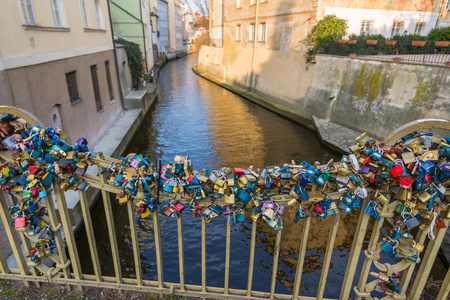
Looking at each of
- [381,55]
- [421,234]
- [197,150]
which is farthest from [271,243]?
[381,55]

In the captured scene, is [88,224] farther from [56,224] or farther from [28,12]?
[28,12]

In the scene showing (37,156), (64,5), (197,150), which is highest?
(64,5)

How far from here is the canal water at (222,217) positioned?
215 inches

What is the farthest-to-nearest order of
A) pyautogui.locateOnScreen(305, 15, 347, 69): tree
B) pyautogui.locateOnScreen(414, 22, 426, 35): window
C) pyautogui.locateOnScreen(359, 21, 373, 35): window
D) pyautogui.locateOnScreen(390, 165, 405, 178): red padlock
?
pyautogui.locateOnScreen(414, 22, 426, 35): window < pyautogui.locateOnScreen(359, 21, 373, 35): window < pyautogui.locateOnScreen(305, 15, 347, 69): tree < pyautogui.locateOnScreen(390, 165, 405, 178): red padlock

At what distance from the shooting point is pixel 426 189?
74.3 inches

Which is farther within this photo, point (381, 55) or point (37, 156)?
point (381, 55)

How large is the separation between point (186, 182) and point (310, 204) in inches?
36.8

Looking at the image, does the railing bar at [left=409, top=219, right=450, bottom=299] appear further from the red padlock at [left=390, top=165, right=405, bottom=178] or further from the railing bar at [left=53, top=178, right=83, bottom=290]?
the railing bar at [left=53, top=178, right=83, bottom=290]

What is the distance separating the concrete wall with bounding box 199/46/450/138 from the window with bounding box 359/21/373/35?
351cm

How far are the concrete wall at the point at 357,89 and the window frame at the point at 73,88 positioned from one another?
10841 mm

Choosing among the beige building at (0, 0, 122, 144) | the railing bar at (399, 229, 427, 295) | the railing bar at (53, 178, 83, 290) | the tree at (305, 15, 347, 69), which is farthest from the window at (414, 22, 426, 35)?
the railing bar at (53, 178, 83, 290)

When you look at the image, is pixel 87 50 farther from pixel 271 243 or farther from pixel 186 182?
pixel 186 182

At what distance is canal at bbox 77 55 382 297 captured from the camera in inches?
215

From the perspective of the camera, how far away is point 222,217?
712 centimetres
